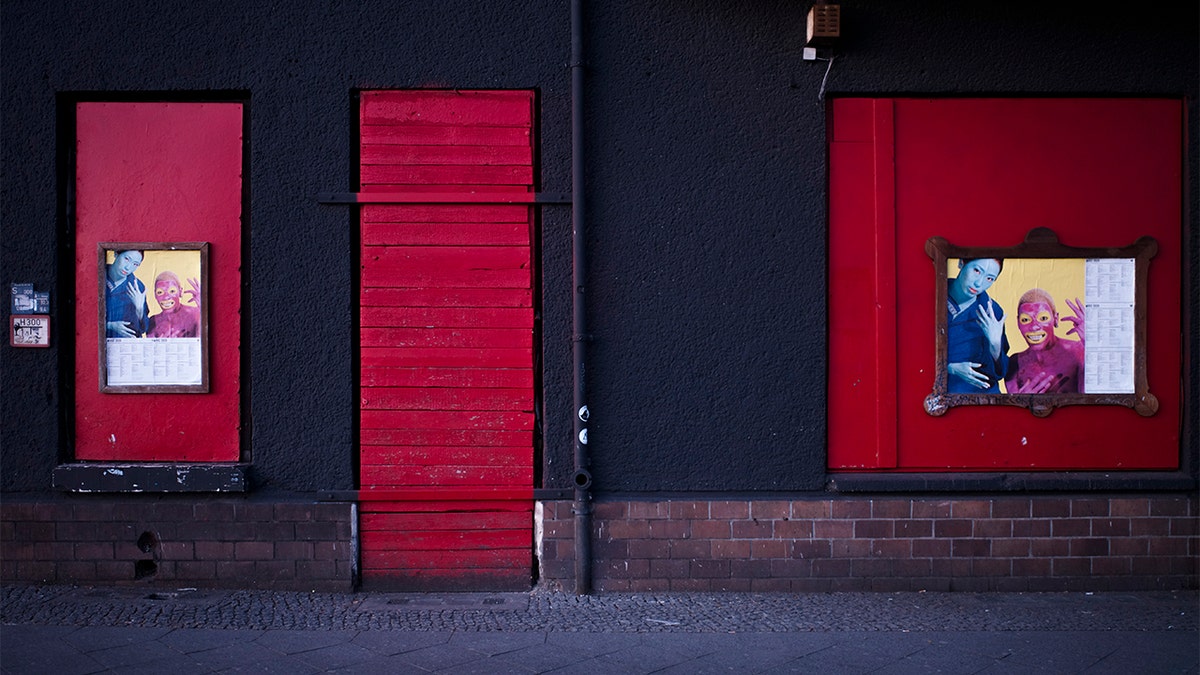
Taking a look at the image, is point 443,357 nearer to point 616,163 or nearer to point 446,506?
point 446,506

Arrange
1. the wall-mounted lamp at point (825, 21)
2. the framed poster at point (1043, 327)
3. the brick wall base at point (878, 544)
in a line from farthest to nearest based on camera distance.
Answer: the framed poster at point (1043, 327) < the brick wall base at point (878, 544) < the wall-mounted lamp at point (825, 21)

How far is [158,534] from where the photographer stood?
217 inches

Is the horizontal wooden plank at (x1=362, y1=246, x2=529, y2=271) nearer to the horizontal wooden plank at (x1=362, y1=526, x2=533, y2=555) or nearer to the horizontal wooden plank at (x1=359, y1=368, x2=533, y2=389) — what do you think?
the horizontal wooden plank at (x1=359, y1=368, x2=533, y2=389)

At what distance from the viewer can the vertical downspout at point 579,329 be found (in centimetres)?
543

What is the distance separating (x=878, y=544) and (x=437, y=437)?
2855mm

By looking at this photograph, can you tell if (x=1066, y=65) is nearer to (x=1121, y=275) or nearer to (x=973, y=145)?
(x=973, y=145)

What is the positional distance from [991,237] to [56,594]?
6225 millimetres

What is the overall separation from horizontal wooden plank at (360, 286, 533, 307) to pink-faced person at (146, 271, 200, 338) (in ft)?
3.51

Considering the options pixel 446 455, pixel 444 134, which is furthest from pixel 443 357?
pixel 444 134

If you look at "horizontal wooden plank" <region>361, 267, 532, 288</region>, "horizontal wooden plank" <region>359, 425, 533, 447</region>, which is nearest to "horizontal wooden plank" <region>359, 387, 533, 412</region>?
"horizontal wooden plank" <region>359, 425, 533, 447</region>

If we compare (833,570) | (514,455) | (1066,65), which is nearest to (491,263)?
(514,455)

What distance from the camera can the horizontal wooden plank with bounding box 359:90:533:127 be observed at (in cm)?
556

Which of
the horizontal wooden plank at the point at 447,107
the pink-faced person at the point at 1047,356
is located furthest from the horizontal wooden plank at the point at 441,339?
the pink-faced person at the point at 1047,356

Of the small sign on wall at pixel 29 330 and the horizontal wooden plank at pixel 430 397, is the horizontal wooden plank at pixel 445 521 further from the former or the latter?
the small sign on wall at pixel 29 330
